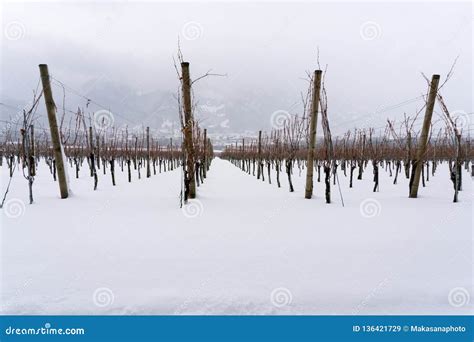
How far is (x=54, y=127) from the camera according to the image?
705 centimetres

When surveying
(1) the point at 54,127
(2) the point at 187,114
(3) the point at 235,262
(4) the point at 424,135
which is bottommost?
(3) the point at 235,262

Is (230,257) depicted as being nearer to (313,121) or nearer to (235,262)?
(235,262)

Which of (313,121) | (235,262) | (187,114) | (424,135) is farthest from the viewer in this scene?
(313,121)

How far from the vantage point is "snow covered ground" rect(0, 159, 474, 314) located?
235cm

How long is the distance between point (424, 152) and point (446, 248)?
4283 millimetres

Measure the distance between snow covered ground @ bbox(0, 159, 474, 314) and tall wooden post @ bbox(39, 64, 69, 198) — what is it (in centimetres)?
155

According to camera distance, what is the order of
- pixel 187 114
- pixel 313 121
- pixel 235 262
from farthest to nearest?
1. pixel 313 121
2. pixel 187 114
3. pixel 235 262

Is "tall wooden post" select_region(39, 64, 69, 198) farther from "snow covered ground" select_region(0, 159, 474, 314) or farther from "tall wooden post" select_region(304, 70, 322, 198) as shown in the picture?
"tall wooden post" select_region(304, 70, 322, 198)

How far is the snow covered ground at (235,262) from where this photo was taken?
7.72 feet

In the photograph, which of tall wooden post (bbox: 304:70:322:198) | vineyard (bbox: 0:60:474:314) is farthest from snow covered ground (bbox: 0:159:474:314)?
tall wooden post (bbox: 304:70:322:198)

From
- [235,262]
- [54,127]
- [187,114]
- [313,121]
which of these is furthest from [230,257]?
[54,127]

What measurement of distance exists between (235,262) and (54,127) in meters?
6.28

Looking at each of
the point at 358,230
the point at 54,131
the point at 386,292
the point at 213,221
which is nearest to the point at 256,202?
the point at 213,221

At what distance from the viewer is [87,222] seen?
4.73 metres
